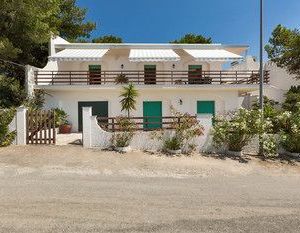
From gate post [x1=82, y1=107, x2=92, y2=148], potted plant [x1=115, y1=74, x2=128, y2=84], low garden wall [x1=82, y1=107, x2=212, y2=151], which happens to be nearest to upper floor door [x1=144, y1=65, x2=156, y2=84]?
potted plant [x1=115, y1=74, x2=128, y2=84]

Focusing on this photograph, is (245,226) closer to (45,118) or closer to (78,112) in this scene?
(45,118)

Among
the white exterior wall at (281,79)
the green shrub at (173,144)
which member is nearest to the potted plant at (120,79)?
the green shrub at (173,144)

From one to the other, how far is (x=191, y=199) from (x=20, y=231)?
5786 mm

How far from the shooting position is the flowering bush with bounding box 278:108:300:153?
1883 centimetres

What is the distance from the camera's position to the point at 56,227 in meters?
8.13

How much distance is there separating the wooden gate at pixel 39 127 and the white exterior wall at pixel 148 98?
26.4 ft

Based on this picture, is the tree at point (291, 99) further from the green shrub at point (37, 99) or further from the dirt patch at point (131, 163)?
the green shrub at point (37, 99)

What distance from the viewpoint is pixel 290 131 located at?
1934 cm

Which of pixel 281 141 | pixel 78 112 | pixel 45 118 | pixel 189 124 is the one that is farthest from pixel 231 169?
pixel 78 112

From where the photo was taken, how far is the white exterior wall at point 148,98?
2720 centimetres

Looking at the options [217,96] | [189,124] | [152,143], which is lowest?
[152,143]

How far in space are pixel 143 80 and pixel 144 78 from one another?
962 mm

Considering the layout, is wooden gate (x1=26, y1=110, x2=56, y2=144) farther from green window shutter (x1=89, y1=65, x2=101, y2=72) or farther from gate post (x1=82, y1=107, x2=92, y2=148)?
green window shutter (x1=89, y1=65, x2=101, y2=72)

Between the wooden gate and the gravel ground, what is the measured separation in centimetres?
83
